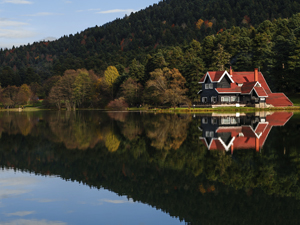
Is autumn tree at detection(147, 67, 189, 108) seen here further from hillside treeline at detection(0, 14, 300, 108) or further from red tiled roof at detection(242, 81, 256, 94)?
red tiled roof at detection(242, 81, 256, 94)

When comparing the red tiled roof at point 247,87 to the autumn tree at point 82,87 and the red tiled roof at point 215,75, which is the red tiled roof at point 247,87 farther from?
the autumn tree at point 82,87

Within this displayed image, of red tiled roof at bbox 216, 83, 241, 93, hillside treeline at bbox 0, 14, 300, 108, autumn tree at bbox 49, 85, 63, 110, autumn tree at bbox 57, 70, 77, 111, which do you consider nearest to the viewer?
red tiled roof at bbox 216, 83, 241, 93

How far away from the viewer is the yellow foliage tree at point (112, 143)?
22.4m

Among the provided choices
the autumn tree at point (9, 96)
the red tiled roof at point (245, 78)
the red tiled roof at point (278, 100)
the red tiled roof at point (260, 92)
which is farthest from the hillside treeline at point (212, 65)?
the autumn tree at point (9, 96)

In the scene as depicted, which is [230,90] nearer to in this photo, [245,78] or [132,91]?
[245,78]

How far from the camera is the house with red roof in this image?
72.6m

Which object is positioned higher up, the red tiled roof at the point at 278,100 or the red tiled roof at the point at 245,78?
the red tiled roof at the point at 245,78

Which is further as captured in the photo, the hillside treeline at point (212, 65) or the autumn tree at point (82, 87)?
the autumn tree at point (82, 87)

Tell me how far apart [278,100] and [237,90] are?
28.3ft

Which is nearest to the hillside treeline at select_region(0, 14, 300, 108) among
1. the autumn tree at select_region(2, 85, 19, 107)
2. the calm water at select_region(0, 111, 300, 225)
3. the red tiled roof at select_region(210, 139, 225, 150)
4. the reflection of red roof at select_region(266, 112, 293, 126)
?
the autumn tree at select_region(2, 85, 19, 107)

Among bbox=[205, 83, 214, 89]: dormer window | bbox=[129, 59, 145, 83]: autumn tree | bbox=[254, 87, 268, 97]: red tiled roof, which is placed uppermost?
bbox=[129, 59, 145, 83]: autumn tree

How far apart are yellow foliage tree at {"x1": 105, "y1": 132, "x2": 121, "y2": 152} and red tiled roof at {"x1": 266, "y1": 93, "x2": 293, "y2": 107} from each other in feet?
169

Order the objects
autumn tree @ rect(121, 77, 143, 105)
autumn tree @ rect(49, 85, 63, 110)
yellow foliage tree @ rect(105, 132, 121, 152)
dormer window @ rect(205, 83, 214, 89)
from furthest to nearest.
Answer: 1. autumn tree @ rect(49, 85, 63, 110)
2. autumn tree @ rect(121, 77, 143, 105)
3. dormer window @ rect(205, 83, 214, 89)
4. yellow foliage tree @ rect(105, 132, 121, 152)

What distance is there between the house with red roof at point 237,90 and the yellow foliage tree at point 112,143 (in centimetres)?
5053
